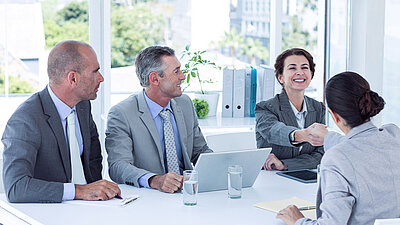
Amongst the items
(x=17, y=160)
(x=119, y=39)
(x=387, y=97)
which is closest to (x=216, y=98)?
(x=387, y=97)

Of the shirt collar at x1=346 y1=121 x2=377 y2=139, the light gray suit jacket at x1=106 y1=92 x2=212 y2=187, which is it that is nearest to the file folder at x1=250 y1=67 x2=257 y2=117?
the light gray suit jacket at x1=106 y1=92 x2=212 y2=187

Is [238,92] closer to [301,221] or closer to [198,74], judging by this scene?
[198,74]

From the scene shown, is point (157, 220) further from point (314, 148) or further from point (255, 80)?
point (255, 80)

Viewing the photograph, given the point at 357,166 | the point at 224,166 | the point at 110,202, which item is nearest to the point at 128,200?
the point at 110,202

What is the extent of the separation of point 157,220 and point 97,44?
2.12 metres

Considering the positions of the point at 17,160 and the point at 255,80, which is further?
the point at 255,80

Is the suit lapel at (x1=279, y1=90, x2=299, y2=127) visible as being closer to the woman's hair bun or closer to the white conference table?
the white conference table

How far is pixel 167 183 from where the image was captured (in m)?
2.45

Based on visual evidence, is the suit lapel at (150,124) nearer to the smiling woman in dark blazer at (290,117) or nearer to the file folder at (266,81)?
the smiling woman in dark blazer at (290,117)

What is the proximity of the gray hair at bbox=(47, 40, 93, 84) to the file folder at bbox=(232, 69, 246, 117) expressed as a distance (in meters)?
1.77

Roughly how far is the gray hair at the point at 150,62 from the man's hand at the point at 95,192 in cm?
88

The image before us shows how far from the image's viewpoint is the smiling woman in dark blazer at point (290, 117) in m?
3.02

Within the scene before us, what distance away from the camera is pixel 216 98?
168 inches

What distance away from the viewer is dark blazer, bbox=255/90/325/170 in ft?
9.99
